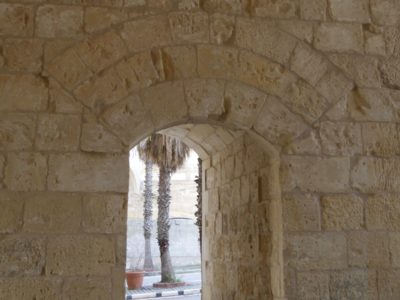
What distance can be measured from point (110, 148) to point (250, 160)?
142cm

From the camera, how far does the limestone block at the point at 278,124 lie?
3.33 meters

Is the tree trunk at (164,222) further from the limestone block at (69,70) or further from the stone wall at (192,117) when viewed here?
the limestone block at (69,70)

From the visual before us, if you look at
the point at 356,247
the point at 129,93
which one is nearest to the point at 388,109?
the point at 356,247

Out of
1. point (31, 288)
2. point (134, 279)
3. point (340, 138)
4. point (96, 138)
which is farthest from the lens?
point (134, 279)

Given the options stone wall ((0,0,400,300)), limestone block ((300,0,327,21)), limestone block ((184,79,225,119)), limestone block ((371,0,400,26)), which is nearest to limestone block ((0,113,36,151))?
stone wall ((0,0,400,300))

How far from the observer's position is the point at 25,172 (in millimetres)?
3018

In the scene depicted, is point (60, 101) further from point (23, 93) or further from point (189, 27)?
point (189, 27)

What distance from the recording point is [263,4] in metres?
3.52

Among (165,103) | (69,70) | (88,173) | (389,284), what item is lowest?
(389,284)

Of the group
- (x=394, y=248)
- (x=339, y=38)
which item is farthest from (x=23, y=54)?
(x=394, y=248)

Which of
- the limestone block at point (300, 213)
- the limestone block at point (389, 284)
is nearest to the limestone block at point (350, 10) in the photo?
the limestone block at point (300, 213)

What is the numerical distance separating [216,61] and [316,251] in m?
1.52

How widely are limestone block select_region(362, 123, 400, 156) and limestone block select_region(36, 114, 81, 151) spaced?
2101mm

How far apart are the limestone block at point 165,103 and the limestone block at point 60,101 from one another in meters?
0.46
